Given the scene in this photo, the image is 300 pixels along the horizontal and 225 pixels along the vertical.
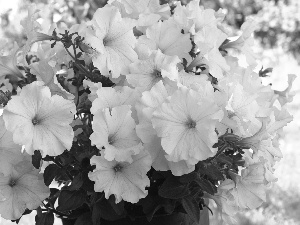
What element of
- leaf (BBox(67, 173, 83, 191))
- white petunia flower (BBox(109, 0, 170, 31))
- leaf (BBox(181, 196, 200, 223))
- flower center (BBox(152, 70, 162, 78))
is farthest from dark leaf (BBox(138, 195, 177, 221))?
white petunia flower (BBox(109, 0, 170, 31))

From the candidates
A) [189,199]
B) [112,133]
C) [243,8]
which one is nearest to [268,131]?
[189,199]

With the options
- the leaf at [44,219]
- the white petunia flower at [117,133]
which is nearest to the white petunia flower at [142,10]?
the white petunia flower at [117,133]

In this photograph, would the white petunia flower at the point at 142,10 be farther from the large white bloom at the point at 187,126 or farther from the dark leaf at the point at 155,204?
the dark leaf at the point at 155,204

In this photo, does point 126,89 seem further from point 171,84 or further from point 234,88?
point 234,88

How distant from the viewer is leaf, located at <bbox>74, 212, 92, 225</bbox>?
110cm

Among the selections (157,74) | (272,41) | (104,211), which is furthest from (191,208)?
(272,41)

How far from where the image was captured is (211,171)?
1.02 meters

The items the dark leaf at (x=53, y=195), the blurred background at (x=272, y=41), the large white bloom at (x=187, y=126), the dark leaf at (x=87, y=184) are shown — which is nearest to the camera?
the large white bloom at (x=187, y=126)

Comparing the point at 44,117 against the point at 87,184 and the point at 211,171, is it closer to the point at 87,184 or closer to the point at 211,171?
the point at 87,184

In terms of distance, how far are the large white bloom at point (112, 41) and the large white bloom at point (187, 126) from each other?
17 cm

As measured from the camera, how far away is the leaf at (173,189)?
39.8 inches

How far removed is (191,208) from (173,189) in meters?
0.06

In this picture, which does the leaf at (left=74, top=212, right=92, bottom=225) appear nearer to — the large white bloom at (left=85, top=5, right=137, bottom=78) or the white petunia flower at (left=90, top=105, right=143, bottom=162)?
the white petunia flower at (left=90, top=105, right=143, bottom=162)

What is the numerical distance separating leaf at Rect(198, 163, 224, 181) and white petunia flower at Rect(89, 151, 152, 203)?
112 mm
